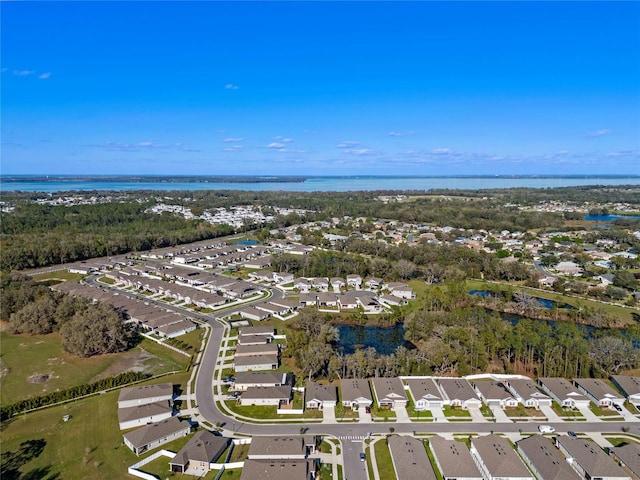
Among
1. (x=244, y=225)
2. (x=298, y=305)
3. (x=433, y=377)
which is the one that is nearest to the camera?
(x=433, y=377)

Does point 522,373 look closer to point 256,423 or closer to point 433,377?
point 433,377

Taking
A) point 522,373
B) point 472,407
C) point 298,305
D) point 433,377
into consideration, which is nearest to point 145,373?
point 298,305

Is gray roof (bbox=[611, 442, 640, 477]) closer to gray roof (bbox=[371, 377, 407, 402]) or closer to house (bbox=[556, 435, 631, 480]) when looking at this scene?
house (bbox=[556, 435, 631, 480])

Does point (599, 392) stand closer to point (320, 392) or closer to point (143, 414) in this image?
point (320, 392)

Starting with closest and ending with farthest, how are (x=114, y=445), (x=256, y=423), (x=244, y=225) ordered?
(x=114, y=445), (x=256, y=423), (x=244, y=225)

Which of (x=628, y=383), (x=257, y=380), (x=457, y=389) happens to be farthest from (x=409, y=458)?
(x=628, y=383)
